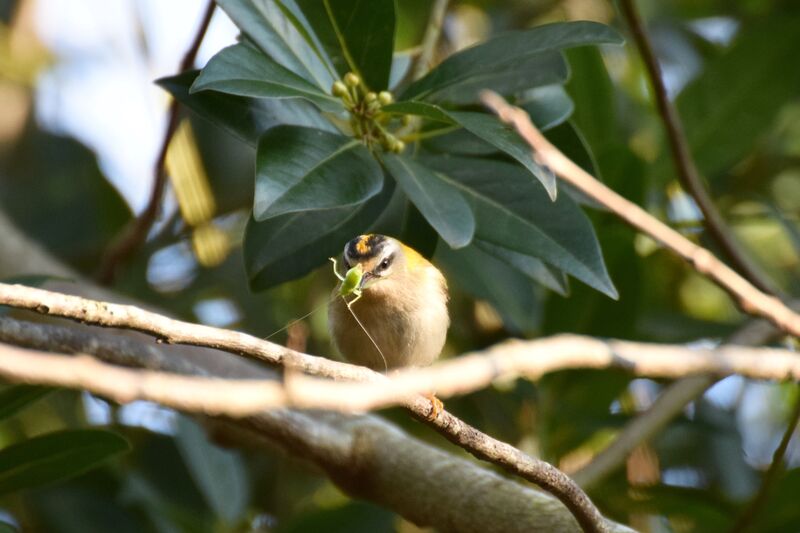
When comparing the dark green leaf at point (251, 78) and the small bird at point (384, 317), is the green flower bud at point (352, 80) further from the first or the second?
the small bird at point (384, 317)

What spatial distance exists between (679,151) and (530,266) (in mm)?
759

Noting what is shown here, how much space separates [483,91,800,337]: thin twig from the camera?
4.22 ft

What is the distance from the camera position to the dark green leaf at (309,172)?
2.20m

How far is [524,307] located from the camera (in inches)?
157

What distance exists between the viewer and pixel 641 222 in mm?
1360

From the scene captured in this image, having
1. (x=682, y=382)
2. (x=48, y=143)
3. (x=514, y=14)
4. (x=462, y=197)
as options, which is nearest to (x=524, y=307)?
(x=682, y=382)

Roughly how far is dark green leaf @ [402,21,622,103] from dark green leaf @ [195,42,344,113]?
38 centimetres

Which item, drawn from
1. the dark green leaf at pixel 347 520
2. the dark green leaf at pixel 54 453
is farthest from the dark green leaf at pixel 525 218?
the dark green leaf at pixel 347 520

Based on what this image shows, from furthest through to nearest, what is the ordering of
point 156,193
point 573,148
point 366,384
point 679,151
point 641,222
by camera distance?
point 156,193
point 679,151
point 573,148
point 641,222
point 366,384

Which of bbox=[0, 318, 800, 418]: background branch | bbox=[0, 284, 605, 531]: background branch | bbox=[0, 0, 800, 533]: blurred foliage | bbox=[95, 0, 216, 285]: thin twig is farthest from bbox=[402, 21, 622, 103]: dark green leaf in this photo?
bbox=[0, 318, 800, 418]: background branch

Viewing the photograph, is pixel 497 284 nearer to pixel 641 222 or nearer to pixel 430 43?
pixel 430 43

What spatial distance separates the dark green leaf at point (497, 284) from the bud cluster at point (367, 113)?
104 cm

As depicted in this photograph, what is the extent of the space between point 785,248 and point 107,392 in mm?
5031

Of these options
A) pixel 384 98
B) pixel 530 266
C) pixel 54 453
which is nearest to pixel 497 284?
pixel 530 266
